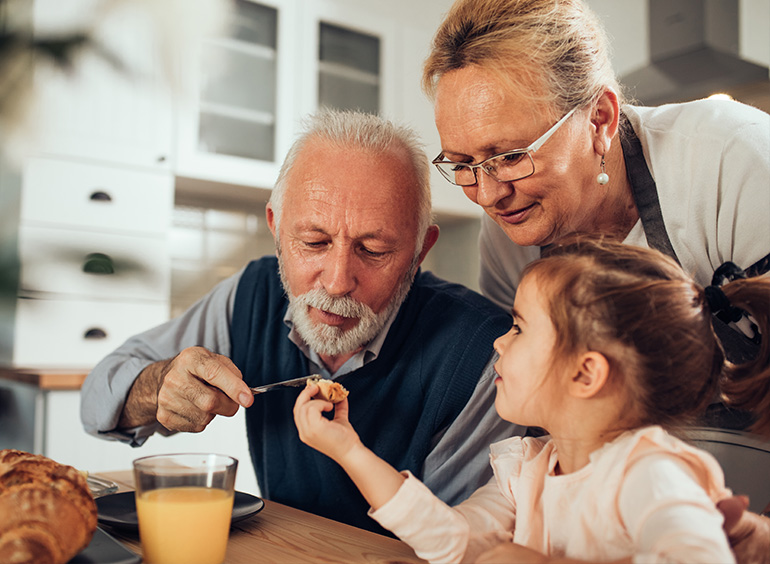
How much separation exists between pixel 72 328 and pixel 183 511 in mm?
2087

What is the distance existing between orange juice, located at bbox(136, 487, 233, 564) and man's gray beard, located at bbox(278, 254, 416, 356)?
508mm

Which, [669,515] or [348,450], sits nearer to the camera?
[669,515]

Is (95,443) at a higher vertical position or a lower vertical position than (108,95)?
lower

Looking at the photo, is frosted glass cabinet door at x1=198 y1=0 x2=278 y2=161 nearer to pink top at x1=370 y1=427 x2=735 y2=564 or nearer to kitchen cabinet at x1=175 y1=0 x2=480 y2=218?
kitchen cabinet at x1=175 y1=0 x2=480 y2=218

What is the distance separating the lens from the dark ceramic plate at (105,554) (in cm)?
69

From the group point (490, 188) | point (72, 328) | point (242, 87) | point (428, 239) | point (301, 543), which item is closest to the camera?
point (301, 543)

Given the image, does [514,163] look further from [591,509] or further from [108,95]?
[108,95]

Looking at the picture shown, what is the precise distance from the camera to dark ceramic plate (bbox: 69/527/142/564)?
69 cm

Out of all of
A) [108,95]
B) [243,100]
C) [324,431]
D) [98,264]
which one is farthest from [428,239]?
[243,100]

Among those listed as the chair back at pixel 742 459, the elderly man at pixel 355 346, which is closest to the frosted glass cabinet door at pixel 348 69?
the elderly man at pixel 355 346

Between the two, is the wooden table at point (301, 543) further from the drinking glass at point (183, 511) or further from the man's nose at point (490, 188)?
the man's nose at point (490, 188)

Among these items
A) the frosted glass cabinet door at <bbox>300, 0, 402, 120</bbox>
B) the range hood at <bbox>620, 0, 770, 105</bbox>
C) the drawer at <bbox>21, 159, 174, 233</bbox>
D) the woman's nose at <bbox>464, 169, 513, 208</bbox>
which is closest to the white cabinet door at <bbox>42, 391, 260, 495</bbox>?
the drawer at <bbox>21, 159, 174, 233</bbox>

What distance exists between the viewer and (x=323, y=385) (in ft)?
2.96

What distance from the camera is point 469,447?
1.15 m
